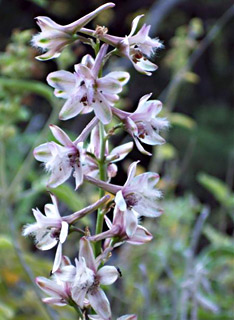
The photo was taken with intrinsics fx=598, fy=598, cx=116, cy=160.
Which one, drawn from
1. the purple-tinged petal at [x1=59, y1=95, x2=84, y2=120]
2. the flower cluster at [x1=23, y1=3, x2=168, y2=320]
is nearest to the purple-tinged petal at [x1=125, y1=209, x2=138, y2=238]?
the flower cluster at [x1=23, y1=3, x2=168, y2=320]

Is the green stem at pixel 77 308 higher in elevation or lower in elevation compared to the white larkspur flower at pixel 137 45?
lower

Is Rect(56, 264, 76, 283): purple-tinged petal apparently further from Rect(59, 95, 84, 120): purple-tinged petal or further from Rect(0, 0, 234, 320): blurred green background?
Rect(0, 0, 234, 320): blurred green background

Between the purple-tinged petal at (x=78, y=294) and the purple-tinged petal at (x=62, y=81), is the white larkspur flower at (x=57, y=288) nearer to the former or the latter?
the purple-tinged petal at (x=78, y=294)

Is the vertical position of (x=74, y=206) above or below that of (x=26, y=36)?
below

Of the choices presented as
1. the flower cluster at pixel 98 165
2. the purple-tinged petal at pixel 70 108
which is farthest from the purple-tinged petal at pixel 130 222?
the purple-tinged petal at pixel 70 108

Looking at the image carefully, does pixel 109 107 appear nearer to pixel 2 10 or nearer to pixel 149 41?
pixel 149 41

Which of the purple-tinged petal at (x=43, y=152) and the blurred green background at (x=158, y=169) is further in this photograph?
the blurred green background at (x=158, y=169)

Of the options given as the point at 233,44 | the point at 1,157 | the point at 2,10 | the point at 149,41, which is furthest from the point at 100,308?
the point at 233,44

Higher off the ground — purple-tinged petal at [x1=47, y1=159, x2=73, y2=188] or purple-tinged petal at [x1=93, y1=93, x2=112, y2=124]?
purple-tinged petal at [x1=93, y1=93, x2=112, y2=124]

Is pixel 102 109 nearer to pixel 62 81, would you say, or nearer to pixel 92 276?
pixel 62 81
